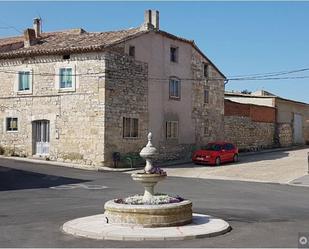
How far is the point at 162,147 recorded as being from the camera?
3362cm

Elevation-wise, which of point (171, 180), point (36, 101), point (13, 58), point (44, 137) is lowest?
point (171, 180)

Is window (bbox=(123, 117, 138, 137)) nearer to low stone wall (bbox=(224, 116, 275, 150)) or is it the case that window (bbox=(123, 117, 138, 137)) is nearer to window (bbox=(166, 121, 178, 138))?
window (bbox=(166, 121, 178, 138))

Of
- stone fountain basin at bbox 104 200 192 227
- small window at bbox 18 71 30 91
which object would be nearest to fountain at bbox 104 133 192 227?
stone fountain basin at bbox 104 200 192 227

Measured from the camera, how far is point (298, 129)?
52.0 m

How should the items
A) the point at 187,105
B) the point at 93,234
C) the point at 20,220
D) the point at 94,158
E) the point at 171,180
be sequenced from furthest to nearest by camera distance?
the point at 187,105 < the point at 94,158 < the point at 171,180 < the point at 20,220 < the point at 93,234

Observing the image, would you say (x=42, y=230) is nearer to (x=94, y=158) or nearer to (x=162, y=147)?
(x=94, y=158)

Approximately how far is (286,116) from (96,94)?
1028 inches

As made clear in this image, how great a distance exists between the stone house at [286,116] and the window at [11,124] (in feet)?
75.9

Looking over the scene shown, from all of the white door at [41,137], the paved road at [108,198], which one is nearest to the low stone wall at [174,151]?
the white door at [41,137]

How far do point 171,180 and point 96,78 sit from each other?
324 inches

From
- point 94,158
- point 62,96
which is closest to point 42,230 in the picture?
point 94,158

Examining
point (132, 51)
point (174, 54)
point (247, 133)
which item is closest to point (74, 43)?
point (132, 51)

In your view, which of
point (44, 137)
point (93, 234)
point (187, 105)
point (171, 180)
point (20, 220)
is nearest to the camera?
point (93, 234)

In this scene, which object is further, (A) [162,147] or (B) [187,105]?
(B) [187,105]
